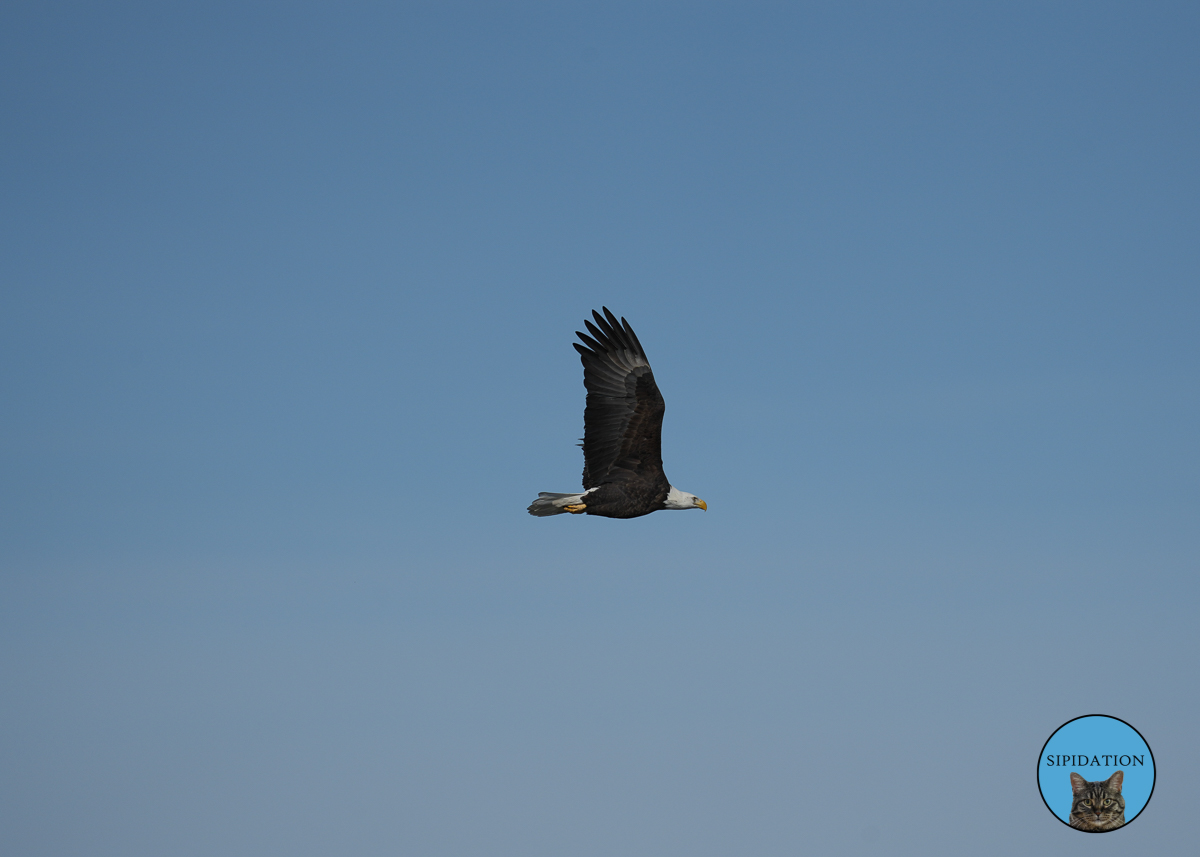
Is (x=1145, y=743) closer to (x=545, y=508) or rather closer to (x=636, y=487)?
(x=636, y=487)

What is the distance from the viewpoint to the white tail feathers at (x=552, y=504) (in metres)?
16.2

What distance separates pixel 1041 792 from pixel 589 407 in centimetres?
812

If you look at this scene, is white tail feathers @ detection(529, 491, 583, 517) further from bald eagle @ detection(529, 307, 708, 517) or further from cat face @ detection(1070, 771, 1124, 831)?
cat face @ detection(1070, 771, 1124, 831)

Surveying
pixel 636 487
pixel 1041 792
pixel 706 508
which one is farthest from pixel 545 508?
pixel 1041 792

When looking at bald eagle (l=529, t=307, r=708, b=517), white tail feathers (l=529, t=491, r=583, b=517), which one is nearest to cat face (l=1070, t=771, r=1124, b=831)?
bald eagle (l=529, t=307, r=708, b=517)

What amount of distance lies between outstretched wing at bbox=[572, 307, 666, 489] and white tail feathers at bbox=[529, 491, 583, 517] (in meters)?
0.37

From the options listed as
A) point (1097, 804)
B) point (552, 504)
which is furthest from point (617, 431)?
point (1097, 804)

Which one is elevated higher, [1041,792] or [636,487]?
[636,487]

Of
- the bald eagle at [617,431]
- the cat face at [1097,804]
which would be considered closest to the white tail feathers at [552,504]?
the bald eagle at [617,431]

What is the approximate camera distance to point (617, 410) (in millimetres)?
16250

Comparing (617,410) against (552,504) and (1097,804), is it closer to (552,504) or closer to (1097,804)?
(552,504)

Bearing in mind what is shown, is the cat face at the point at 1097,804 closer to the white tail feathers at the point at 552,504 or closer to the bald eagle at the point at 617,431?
the bald eagle at the point at 617,431

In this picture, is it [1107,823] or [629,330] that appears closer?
[1107,823]

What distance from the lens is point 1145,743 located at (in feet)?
42.8
